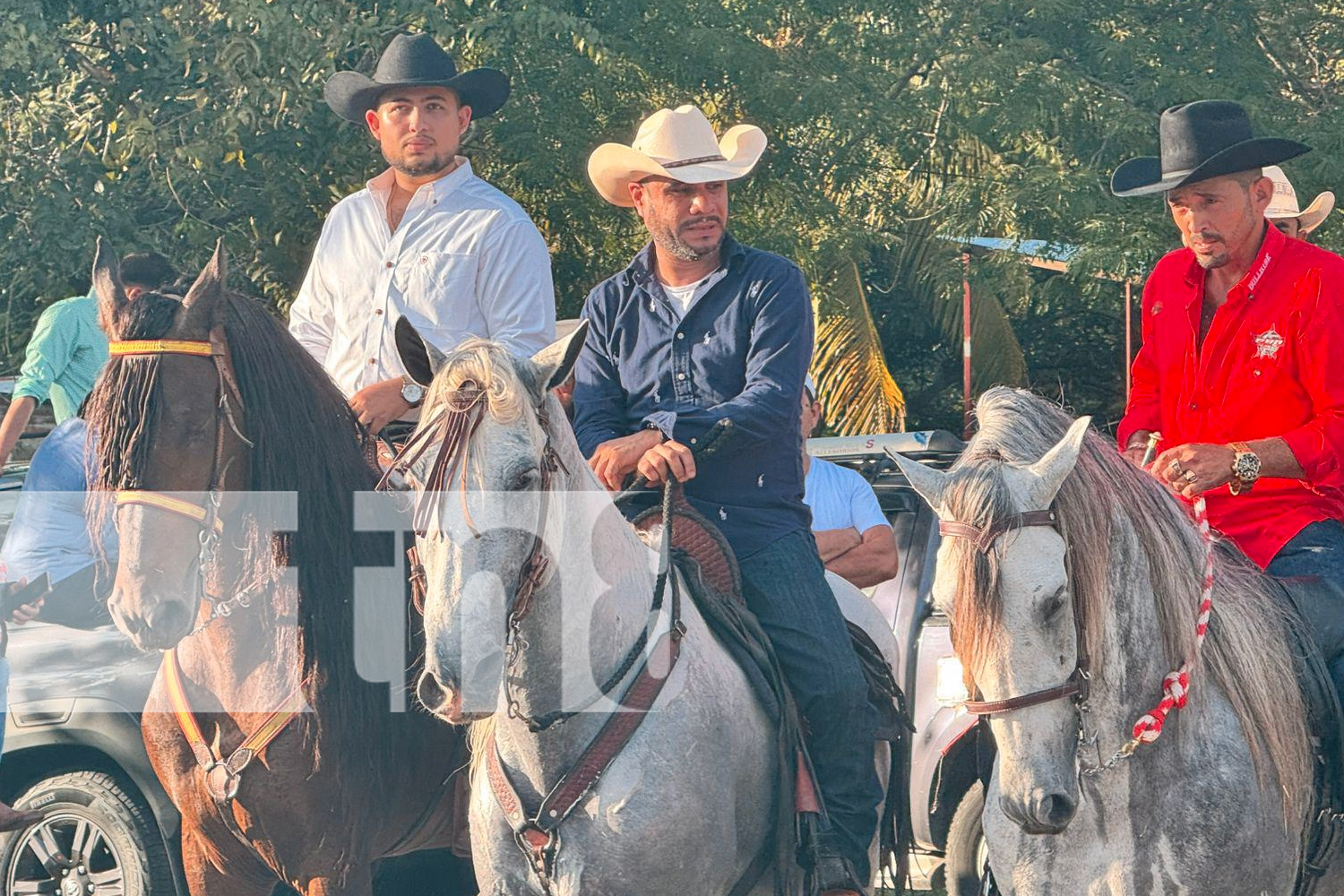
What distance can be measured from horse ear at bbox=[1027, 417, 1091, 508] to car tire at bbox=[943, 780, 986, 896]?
8.38 ft

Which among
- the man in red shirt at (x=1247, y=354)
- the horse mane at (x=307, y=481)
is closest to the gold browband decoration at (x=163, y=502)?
the horse mane at (x=307, y=481)

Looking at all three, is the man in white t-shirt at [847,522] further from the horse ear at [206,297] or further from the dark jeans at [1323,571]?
the horse ear at [206,297]

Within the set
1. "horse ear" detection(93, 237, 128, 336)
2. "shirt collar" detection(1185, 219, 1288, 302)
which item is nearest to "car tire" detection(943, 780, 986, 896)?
"shirt collar" detection(1185, 219, 1288, 302)

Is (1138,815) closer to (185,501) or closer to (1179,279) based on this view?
(1179,279)

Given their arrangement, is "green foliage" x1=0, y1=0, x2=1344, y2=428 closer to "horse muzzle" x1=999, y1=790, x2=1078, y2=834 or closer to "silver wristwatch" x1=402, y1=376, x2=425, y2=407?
"silver wristwatch" x1=402, y1=376, x2=425, y2=407

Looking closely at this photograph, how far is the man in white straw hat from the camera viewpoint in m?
5.04

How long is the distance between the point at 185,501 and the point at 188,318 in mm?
504

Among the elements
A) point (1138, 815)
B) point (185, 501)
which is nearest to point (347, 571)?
point (185, 501)

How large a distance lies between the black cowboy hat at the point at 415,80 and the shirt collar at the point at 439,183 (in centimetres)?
23

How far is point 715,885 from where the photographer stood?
15.4 ft

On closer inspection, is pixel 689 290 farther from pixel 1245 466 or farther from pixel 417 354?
pixel 1245 466

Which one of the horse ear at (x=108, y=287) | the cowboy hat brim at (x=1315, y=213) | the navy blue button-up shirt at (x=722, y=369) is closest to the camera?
the horse ear at (x=108, y=287)

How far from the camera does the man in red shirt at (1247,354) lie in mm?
4895

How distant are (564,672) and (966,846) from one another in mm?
2691
